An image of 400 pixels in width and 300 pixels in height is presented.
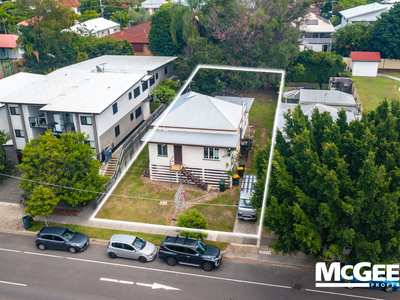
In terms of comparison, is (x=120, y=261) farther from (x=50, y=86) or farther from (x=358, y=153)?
(x=50, y=86)

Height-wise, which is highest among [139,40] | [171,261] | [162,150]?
[139,40]

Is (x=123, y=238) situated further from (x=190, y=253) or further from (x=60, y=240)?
(x=190, y=253)

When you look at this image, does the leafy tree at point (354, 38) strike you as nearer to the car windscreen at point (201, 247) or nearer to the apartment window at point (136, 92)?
the apartment window at point (136, 92)

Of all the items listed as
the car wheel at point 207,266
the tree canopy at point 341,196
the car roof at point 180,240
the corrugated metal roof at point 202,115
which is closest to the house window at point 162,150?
the corrugated metal roof at point 202,115

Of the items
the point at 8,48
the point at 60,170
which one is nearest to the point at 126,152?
the point at 60,170

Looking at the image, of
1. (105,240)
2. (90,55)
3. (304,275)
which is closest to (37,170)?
(105,240)

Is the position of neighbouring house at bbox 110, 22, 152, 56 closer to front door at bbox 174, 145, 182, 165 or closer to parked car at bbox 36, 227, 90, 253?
front door at bbox 174, 145, 182, 165
